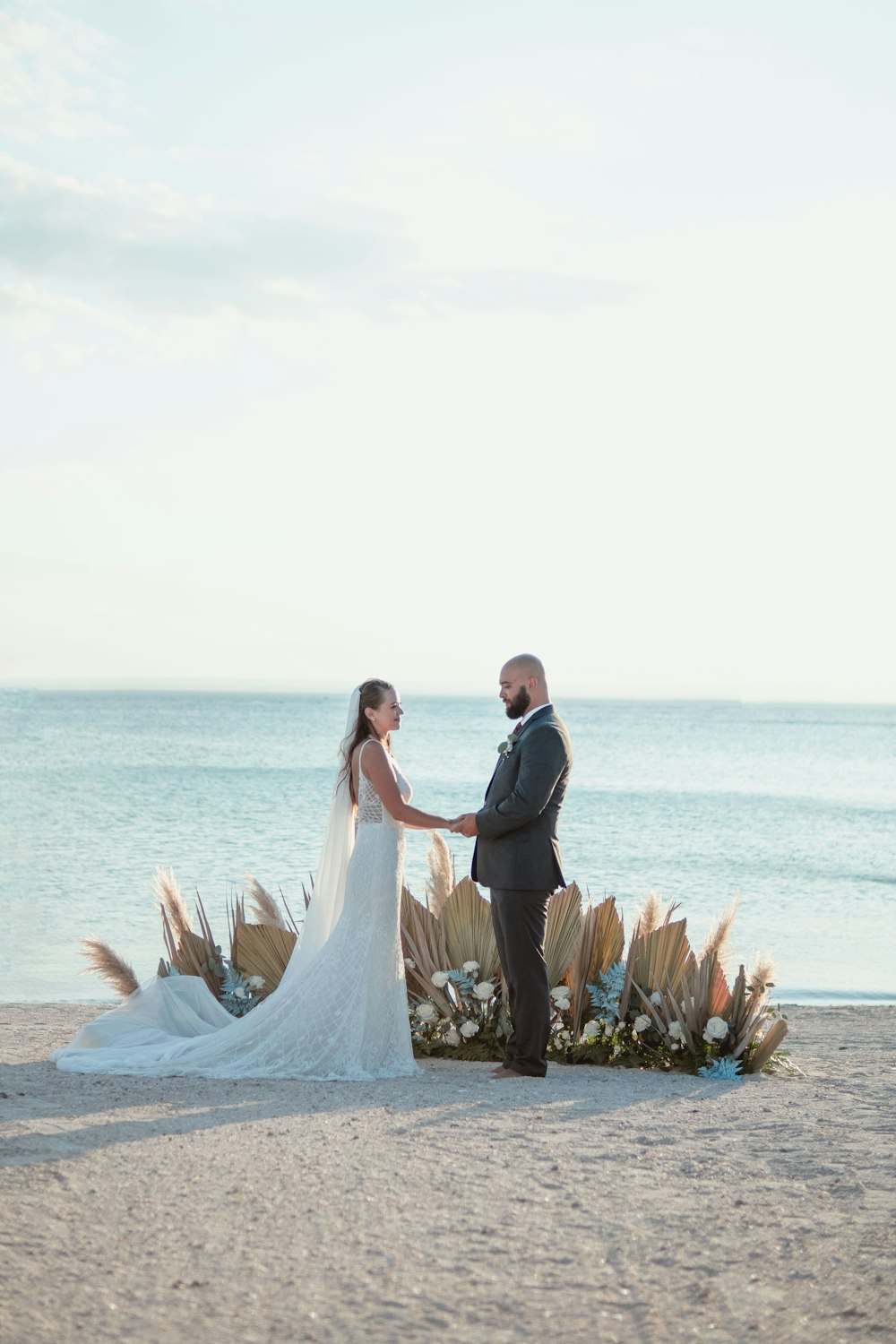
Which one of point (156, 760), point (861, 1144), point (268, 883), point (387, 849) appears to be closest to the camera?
point (861, 1144)

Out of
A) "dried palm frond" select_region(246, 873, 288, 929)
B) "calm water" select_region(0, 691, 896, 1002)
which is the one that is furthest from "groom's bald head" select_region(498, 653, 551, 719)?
"calm water" select_region(0, 691, 896, 1002)

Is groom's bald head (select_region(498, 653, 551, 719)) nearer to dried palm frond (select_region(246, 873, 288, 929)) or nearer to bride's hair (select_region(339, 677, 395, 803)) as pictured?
bride's hair (select_region(339, 677, 395, 803))

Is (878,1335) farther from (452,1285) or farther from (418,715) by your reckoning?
(418,715)

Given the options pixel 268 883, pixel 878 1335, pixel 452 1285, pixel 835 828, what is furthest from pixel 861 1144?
pixel 835 828

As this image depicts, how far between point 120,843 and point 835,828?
54.5 ft

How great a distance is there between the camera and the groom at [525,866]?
6566 mm

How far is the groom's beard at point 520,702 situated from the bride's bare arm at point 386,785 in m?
0.66

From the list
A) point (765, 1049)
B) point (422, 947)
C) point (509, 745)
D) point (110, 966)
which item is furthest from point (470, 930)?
point (110, 966)

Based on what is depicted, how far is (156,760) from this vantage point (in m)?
55.1

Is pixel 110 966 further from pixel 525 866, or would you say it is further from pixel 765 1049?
pixel 765 1049

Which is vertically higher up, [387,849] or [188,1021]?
[387,849]

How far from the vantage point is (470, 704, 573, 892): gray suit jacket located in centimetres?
657

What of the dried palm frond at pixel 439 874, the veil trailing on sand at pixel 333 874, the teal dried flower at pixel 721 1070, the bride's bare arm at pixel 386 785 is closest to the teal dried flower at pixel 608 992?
the teal dried flower at pixel 721 1070

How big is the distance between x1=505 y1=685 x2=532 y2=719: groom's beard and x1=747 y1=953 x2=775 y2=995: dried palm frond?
1812 millimetres
